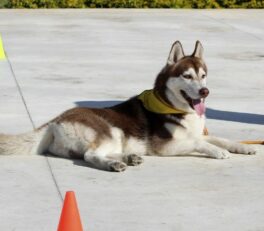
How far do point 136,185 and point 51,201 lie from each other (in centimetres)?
75

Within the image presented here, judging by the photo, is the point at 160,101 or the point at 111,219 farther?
the point at 160,101

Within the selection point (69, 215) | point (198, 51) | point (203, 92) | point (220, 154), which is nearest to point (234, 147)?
point (220, 154)

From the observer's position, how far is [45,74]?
12.2m

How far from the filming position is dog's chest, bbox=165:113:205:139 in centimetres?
784

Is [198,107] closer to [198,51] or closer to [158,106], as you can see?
[158,106]

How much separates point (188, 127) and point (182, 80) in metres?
0.42

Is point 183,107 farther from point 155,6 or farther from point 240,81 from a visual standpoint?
point 155,6

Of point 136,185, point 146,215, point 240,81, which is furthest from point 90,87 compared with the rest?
point 146,215

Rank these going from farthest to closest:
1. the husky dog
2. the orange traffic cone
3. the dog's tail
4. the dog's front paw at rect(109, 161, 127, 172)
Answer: the dog's tail → the husky dog → the dog's front paw at rect(109, 161, 127, 172) → the orange traffic cone

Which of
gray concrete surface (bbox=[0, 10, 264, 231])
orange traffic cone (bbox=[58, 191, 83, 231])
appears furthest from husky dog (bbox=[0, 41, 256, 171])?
orange traffic cone (bbox=[58, 191, 83, 231])

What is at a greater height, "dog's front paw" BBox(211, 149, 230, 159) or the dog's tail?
the dog's tail

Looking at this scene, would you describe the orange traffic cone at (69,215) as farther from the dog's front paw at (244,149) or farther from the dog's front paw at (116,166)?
the dog's front paw at (244,149)

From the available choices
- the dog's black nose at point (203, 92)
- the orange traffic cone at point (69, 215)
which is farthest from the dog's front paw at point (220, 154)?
the orange traffic cone at point (69, 215)

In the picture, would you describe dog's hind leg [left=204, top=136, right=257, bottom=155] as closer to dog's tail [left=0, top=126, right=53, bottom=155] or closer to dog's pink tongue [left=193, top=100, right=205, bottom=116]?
dog's pink tongue [left=193, top=100, right=205, bottom=116]
